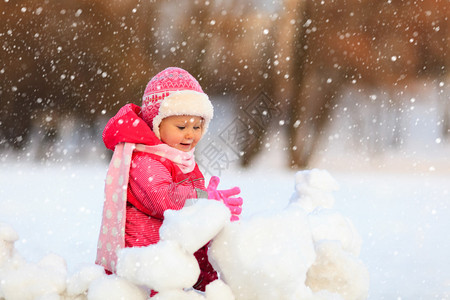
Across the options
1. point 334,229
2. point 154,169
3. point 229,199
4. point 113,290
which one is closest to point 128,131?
point 154,169

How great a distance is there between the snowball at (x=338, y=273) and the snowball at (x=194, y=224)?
0.80ft

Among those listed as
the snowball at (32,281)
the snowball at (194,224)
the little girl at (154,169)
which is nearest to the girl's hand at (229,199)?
the little girl at (154,169)

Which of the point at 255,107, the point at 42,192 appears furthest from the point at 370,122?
the point at 42,192

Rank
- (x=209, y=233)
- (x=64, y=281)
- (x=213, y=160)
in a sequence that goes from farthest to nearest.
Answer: (x=213, y=160) < (x=64, y=281) < (x=209, y=233)

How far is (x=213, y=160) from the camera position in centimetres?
158

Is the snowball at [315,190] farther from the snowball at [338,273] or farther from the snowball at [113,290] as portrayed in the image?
the snowball at [113,290]

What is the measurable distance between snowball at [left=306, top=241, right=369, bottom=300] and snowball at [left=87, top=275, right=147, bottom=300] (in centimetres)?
34

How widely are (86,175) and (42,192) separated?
631 mm

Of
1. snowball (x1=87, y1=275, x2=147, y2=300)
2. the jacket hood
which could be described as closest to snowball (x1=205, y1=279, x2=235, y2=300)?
snowball (x1=87, y1=275, x2=147, y2=300)

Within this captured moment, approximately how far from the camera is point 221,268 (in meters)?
0.93

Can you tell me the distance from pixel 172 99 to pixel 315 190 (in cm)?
45

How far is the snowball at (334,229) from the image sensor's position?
1140 mm

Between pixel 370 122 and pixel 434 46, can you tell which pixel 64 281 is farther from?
pixel 434 46

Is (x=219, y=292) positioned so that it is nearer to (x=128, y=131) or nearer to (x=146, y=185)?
(x=146, y=185)
